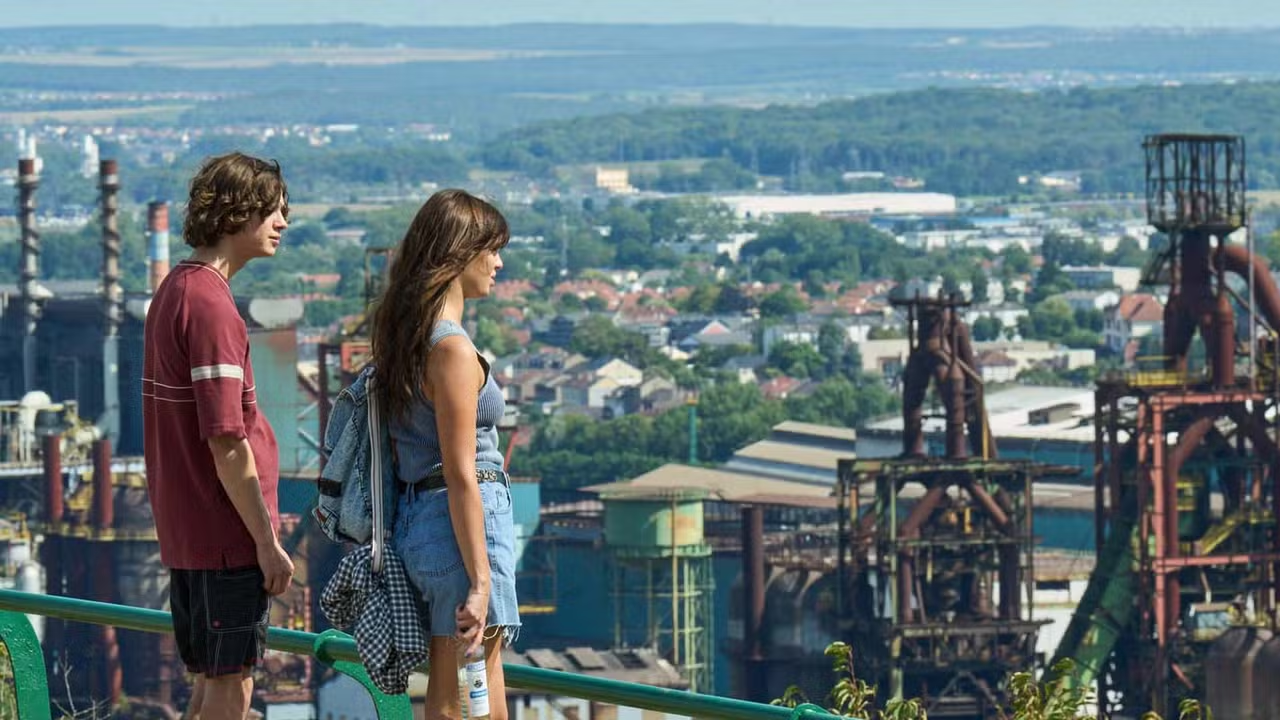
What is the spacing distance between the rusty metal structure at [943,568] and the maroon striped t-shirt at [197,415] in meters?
26.7

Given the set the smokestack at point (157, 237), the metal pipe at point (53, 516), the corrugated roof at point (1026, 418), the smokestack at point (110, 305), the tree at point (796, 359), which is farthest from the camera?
the tree at point (796, 359)

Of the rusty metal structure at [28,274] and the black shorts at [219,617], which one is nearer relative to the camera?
the black shorts at [219,617]

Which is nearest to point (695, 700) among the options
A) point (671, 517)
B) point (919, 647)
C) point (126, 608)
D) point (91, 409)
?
point (126, 608)

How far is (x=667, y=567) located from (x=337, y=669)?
30.7 meters

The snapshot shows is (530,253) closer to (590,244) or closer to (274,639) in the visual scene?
(590,244)

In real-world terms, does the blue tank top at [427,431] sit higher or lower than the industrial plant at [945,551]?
higher

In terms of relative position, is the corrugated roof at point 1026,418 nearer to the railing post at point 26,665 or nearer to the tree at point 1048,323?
the tree at point 1048,323

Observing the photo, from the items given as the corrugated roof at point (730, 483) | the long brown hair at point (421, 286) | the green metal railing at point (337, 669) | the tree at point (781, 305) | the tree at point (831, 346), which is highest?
the long brown hair at point (421, 286)

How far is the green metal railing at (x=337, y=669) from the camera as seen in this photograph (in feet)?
15.3

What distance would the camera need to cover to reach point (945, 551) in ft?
106

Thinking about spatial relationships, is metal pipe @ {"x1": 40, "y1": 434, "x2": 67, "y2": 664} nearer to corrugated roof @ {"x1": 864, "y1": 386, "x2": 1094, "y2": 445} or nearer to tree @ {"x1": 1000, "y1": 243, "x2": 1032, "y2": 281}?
corrugated roof @ {"x1": 864, "y1": 386, "x2": 1094, "y2": 445}

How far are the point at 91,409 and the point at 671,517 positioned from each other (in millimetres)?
10643

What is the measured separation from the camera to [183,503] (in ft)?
16.0

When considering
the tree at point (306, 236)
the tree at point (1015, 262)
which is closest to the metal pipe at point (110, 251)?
the tree at point (1015, 262)
